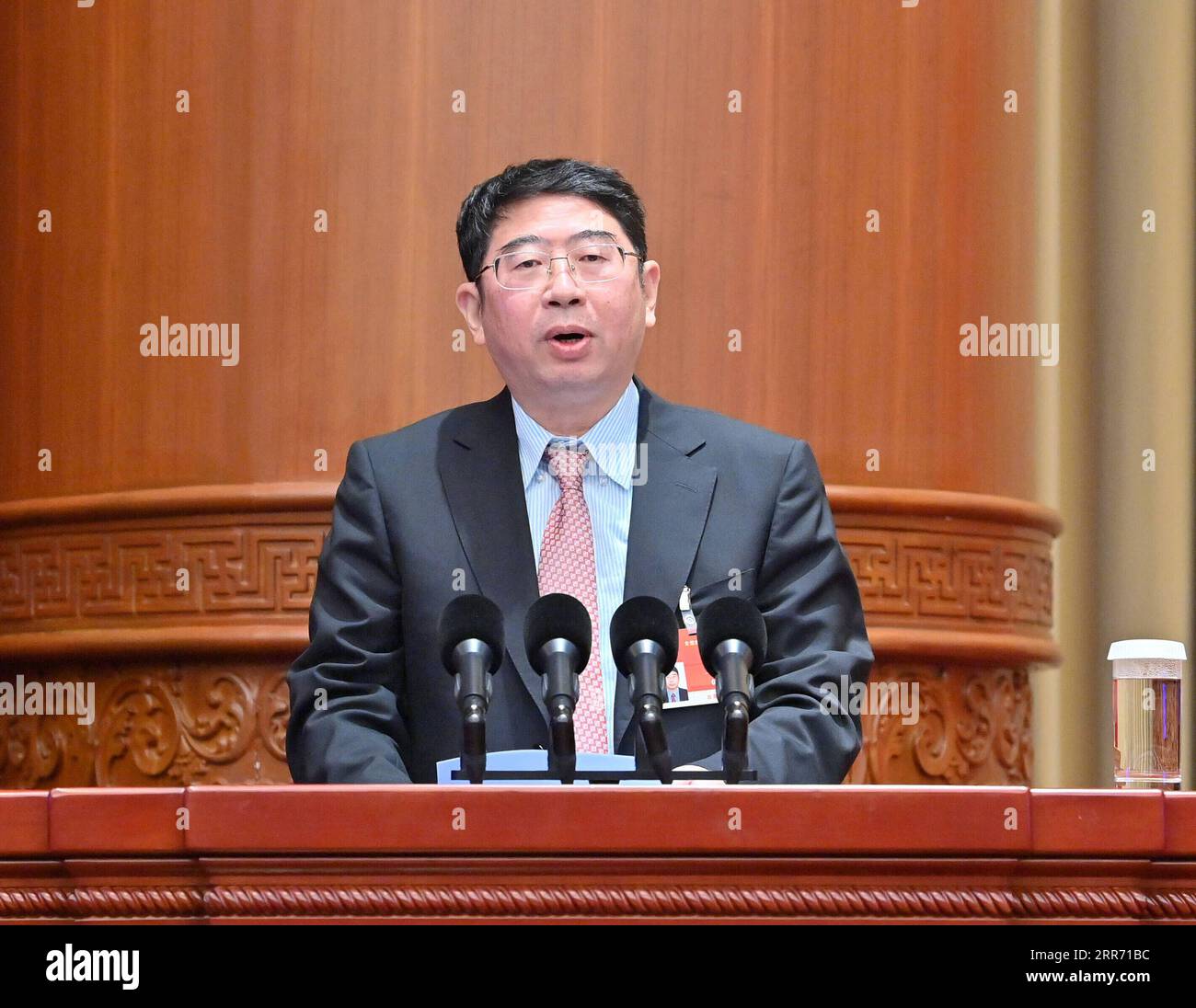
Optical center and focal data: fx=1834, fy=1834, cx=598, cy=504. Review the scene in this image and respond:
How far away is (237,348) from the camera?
12.2 feet

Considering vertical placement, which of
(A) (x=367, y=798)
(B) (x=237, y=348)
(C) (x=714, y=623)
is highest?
(B) (x=237, y=348)

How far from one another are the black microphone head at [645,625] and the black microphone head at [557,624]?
0.12 ft

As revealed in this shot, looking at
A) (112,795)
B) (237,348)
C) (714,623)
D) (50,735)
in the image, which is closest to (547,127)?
(237,348)

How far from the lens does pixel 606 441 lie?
2945 millimetres

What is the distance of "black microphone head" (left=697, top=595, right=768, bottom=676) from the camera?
2.03 meters

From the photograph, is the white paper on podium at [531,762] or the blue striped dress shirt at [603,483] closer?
the white paper on podium at [531,762]

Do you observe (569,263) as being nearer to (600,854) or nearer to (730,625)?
(730,625)

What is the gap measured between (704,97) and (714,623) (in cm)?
200

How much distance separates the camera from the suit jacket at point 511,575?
8.80ft
